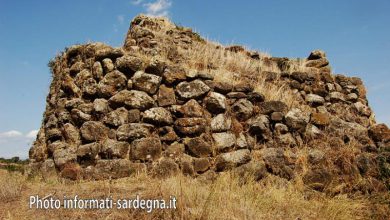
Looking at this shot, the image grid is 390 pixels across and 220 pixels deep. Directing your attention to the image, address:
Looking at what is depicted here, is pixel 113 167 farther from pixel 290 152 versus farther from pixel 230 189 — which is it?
→ pixel 290 152

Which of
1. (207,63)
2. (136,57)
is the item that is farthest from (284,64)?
(136,57)

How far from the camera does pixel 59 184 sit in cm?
725

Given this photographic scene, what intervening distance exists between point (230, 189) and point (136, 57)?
143 inches

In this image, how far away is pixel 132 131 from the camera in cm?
768

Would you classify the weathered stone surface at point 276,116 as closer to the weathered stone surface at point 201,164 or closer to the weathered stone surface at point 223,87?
the weathered stone surface at point 223,87

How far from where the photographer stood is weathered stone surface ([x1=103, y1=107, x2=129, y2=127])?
25.7 ft

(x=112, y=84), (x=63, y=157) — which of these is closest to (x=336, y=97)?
(x=112, y=84)

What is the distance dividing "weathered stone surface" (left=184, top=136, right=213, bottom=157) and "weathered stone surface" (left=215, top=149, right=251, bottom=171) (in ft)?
0.85

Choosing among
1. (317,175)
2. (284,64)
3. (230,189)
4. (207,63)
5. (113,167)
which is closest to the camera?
(230,189)

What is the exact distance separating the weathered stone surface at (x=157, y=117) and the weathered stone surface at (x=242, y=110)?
145cm

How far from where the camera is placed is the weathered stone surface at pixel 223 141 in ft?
25.5

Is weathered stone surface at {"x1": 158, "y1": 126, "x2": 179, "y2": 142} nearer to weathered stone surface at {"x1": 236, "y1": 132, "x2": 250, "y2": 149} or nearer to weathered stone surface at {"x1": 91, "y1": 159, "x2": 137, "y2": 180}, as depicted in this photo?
weathered stone surface at {"x1": 91, "y1": 159, "x2": 137, "y2": 180}

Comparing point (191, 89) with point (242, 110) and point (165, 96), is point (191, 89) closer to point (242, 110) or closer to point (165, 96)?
point (165, 96)

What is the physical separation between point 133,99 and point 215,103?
1.72 meters
